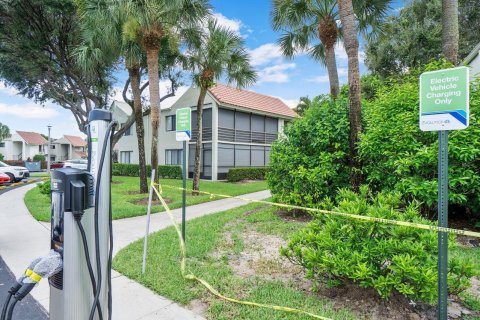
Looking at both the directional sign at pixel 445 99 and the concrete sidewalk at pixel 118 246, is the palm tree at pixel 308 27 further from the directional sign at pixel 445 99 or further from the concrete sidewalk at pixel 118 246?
the directional sign at pixel 445 99

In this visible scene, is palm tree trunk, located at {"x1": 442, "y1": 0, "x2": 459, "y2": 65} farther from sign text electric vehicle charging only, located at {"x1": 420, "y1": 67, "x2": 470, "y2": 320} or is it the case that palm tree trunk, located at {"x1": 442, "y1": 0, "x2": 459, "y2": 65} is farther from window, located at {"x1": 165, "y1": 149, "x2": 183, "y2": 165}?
window, located at {"x1": 165, "y1": 149, "x2": 183, "y2": 165}

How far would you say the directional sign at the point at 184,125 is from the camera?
15.8 feet

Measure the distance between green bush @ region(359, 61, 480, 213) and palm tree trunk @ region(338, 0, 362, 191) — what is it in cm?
23

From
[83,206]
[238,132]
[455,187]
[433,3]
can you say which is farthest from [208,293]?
[433,3]

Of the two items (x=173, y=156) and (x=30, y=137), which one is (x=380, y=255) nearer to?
(x=173, y=156)

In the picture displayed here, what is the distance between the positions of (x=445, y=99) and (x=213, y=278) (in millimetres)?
3281

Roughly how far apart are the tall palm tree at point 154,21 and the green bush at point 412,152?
7064 millimetres

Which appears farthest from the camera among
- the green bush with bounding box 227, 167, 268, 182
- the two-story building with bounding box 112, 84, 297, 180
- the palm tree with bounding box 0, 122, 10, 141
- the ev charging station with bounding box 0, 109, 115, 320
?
the palm tree with bounding box 0, 122, 10, 141

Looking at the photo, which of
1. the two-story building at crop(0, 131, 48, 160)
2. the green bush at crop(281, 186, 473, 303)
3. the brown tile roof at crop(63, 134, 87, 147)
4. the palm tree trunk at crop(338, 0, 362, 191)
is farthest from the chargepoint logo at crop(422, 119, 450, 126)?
the brown tile roof at crop(63, 134, 87, 147)

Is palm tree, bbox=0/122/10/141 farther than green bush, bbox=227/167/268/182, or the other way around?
palm tree, bbox=0/122/10/141

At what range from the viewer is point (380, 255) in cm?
292

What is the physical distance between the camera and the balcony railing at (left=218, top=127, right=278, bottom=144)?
20.3 m

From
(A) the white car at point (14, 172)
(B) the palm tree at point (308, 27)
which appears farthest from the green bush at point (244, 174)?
(A) the white car at point (14, 172)

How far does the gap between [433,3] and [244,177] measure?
53.2ft
